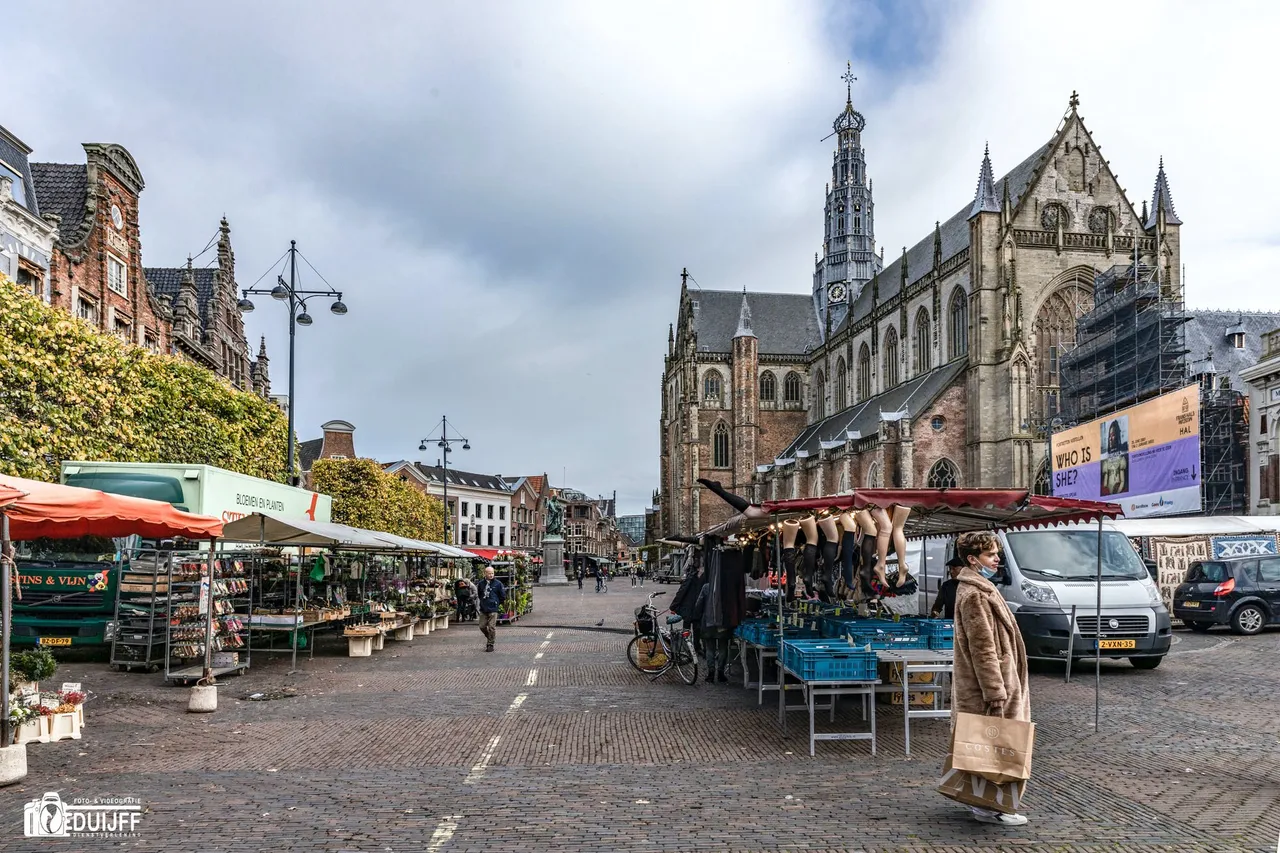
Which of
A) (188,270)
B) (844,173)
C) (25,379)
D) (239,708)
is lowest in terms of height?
(239,708)

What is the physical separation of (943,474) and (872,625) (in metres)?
41.5

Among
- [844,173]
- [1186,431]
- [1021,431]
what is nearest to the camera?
[1186,431]

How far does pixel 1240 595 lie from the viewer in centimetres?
1948

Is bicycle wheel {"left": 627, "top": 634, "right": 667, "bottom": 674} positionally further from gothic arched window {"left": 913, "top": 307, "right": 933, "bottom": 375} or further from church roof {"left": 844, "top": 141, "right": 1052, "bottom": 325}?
gothic arched window {"left": 913, "top": 307, "right": 933, "bottom": 375}

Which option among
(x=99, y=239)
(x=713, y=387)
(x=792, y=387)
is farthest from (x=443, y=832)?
(x=792, y=387)

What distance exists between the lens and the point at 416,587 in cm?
2544

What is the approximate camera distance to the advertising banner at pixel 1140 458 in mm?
31905

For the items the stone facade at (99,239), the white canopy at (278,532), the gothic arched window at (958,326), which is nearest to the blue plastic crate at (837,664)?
the white canopy at (278,532)

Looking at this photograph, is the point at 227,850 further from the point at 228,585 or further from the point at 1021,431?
the point at 1021,431

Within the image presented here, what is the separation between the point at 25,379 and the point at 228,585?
5.06m

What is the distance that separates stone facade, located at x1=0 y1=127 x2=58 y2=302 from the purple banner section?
31858 mm

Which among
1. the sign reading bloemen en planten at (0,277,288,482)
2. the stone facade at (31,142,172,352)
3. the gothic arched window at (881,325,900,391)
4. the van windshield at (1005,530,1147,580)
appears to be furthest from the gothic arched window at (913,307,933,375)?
the van windshield at (1005,530,1147,580)

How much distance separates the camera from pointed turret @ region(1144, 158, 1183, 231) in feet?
150

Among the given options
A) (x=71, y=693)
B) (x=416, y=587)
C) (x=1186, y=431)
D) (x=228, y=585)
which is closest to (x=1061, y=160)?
(x=1186, y=431)
